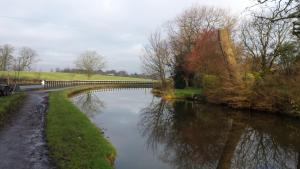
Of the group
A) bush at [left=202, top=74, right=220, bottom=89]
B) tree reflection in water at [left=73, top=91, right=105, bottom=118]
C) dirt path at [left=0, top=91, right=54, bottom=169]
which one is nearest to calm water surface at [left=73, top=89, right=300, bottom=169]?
tree reflection in water at [left=73, top=91, right=105, bottom=118]

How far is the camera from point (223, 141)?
14.4 meters

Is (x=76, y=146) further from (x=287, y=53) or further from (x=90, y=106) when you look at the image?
(x=287, y=53)

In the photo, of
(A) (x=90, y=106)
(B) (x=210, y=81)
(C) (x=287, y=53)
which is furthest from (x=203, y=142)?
(C) (x=287, y=53)

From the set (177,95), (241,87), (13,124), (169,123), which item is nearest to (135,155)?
(13,124)

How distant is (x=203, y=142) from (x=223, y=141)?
0.99 meters

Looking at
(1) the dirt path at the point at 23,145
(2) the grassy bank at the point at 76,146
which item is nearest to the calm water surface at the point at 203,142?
(2) the grassy bank at the point at 76,146

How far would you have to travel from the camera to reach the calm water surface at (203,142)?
438 inches

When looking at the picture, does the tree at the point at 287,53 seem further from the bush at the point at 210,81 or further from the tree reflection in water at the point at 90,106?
the tree reflection in water at the point at 90,106

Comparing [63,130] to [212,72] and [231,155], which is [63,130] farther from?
[212,72]

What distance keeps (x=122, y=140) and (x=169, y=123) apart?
6042mm

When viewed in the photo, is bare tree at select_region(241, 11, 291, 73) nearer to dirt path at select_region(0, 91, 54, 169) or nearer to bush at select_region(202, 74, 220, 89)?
bush at select_region(202, 74, 220, 89)

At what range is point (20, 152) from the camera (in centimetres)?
948

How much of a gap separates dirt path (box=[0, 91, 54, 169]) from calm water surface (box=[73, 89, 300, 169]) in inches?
98.3

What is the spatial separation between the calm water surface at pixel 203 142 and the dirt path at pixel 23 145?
2497 mm
